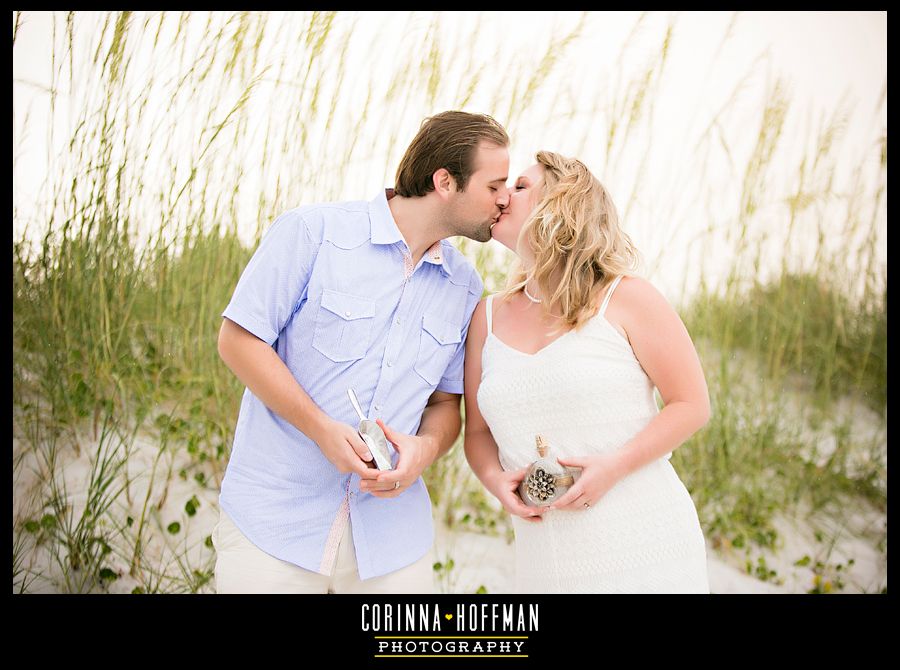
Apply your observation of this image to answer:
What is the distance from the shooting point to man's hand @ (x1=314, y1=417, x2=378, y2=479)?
155cm

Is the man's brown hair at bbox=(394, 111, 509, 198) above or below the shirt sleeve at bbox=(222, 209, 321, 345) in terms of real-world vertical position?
above

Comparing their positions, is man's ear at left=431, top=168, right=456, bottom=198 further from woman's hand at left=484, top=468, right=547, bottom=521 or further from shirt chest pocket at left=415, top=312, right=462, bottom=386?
woman's hand at left=484, top=468, right=547, bottom=521

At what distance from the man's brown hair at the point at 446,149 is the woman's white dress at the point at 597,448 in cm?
45

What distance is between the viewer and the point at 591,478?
5.16 ft

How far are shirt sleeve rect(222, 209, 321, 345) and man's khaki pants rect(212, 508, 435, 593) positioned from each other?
43 centimetres

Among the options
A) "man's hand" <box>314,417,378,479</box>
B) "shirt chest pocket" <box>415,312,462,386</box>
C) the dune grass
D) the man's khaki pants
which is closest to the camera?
"man's hand" <box>314,417,378,479</box>

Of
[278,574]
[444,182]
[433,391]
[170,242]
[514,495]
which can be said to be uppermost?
[170,242]

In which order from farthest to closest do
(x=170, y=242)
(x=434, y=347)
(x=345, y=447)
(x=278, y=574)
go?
Answer: (x=170, y=242)
(x=434, y=347)
(x=278, y=574)
(x=345, y=447)

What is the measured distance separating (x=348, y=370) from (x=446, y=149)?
0.55 m

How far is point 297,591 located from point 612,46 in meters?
2.35

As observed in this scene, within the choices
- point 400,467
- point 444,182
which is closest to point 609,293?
point 444,182

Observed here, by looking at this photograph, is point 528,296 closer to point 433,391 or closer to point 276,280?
point 433,391

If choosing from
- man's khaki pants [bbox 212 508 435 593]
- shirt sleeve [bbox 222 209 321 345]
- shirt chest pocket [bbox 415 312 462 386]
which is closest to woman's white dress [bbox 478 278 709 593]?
shirt chest pocket [bbox 415 312 462 386]
